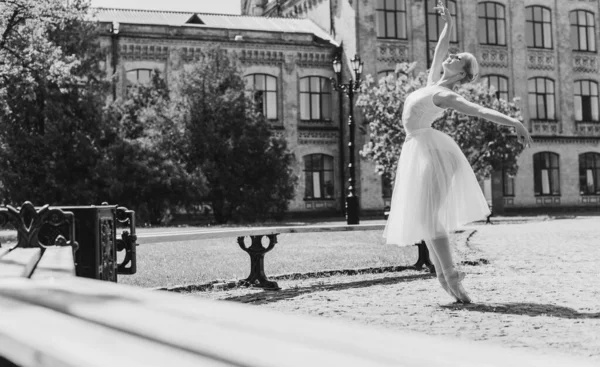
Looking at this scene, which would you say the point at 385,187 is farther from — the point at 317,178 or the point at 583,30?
the point at 583,30

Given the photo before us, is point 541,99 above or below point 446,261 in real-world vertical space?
above

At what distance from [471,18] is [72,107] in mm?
21154

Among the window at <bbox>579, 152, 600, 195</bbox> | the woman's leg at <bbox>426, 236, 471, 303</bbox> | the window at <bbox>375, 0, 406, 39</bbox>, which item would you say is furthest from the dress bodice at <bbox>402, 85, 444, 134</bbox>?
the window at <bbox>579, 152, 600, 195</bbox>

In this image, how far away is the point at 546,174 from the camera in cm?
3856

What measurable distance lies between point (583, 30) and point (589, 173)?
789cm

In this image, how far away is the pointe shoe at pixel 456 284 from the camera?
608 centimetres

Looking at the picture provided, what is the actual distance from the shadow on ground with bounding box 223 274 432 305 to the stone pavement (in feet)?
0.03

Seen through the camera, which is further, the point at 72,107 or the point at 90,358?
the point at 72,107

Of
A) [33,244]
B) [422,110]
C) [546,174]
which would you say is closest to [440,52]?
[422,110]

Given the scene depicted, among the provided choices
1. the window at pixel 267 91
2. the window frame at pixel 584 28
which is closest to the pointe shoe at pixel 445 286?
the window at pixel 267 91

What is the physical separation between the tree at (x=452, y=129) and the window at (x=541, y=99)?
8799 mm

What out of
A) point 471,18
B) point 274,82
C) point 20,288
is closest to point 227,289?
point 20,288

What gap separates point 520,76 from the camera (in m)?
38.6

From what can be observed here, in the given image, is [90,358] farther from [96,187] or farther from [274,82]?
[274,82]
